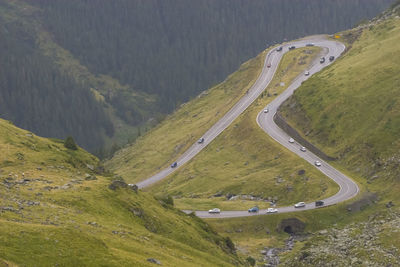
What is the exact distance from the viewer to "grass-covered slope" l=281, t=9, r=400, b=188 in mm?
151375

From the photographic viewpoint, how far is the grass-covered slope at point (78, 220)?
56144mm

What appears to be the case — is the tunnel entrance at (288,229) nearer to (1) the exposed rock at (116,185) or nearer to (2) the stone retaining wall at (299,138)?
(2) the stone retaining wall at (299,138)

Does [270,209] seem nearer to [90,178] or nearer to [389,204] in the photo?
[389,204]

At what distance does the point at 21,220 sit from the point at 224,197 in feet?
338

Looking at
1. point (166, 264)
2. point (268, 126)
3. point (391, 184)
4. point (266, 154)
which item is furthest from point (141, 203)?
point (268, 126)

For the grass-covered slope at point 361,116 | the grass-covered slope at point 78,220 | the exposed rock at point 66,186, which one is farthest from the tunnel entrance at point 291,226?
the exposed rock at point 66,186

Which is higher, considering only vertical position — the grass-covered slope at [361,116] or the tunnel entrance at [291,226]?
the grass-covered slope at [361,116]

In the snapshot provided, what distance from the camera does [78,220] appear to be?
70.0m

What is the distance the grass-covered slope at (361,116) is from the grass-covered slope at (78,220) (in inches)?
2524

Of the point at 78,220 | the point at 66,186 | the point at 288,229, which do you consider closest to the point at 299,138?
the point at 288,229

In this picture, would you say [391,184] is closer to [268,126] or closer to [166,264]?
[268,126]

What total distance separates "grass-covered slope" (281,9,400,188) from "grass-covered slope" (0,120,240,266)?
210 feet

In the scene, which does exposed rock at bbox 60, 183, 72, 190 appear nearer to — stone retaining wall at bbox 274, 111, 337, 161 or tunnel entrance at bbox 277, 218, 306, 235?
tunnel entrance at bbox 277, 218, 306, 235

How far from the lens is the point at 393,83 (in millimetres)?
172375
